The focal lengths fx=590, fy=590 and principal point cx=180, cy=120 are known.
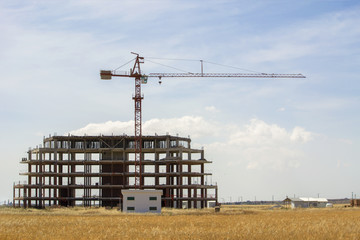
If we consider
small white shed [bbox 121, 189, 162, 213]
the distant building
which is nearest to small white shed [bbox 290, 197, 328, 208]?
the distant building

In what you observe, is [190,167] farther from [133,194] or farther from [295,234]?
[295,234]

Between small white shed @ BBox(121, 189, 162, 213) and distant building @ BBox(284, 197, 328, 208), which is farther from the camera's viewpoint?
distant building @ BBox(284, 197, 328, 208)

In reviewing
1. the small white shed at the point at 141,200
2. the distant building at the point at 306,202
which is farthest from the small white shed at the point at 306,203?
the small white shed at the point at 141,200

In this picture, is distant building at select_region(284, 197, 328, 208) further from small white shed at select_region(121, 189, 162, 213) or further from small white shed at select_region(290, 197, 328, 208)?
small white shed at select_region(121, 189, 162, 213)

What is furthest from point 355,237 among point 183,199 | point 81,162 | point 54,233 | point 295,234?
point 81,162

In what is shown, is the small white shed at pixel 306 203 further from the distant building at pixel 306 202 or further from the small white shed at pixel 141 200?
the small white shed at pixel 141 200

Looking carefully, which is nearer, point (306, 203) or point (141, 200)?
point (141, 200)

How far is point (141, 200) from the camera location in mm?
101438

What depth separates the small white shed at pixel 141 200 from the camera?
331ft

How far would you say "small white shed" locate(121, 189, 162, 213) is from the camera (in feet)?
331

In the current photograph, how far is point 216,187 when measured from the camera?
140500mm

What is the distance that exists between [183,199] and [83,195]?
2468 cm


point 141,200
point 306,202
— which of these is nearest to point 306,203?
point 306,202

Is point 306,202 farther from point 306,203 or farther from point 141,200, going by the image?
point 141,200
